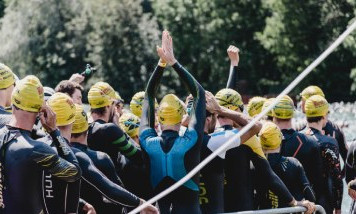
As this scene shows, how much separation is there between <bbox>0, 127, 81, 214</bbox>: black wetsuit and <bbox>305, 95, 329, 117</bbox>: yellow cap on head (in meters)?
4.27

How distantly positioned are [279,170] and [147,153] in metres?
1.82

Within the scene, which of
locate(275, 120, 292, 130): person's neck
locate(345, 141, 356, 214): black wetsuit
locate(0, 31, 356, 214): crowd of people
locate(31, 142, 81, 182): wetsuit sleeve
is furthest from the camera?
locate(345, 141, 356, 214): black wetsuit

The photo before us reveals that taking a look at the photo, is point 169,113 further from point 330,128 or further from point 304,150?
point 330,128

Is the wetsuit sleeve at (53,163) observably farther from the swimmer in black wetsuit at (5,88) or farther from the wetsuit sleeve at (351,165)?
the wetsuit sleeve at (351,165)

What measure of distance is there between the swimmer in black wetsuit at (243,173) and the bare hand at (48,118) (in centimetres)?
191

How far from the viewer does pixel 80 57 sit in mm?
66812

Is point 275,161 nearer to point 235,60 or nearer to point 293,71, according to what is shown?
point 235,60

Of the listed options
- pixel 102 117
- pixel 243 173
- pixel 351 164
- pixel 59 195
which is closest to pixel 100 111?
pixel 102 117

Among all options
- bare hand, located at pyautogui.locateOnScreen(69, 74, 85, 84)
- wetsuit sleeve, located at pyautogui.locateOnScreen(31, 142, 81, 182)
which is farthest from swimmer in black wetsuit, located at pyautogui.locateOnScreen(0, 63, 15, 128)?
bare hand, located at pyautogui.locateOnScreen(69, 74, 85, 84)

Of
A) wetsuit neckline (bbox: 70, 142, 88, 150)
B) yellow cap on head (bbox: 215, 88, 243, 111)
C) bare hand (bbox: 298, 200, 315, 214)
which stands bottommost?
bare hand (bbox: 298, 200, 315, 214)

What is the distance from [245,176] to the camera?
8523 millimetres

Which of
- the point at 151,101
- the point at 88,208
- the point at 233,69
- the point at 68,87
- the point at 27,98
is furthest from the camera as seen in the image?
the point at 233,69

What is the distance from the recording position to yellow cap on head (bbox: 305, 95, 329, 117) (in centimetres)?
1053

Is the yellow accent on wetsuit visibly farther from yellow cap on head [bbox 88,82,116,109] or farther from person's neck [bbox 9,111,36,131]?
person's neck [bbox 9,111,36,131]
